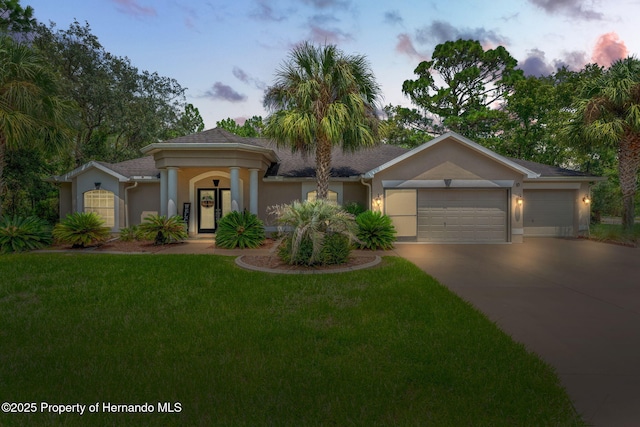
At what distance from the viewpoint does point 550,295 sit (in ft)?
21.4

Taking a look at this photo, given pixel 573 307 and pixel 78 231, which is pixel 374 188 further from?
pixel 78 231

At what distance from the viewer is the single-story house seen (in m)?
14.0

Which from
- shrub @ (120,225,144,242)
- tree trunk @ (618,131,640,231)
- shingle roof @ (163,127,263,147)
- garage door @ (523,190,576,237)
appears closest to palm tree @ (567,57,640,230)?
tree trunk @ (618,131,640,231)

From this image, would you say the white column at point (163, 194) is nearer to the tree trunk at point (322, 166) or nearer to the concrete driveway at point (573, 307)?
the tree trunk at point (322, 166)

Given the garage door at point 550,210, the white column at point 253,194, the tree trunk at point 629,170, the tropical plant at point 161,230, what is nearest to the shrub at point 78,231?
the tropical plant at point 161,230

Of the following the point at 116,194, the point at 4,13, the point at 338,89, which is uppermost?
the point at 4,13

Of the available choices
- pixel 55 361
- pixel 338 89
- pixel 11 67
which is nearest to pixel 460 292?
pixel 55 361

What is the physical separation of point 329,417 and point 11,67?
14827mm

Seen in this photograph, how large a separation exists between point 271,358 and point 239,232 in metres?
8.99

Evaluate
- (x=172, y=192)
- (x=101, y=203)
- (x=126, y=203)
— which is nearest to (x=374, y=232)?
(x=172, y=192)

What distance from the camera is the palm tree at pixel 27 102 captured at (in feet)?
36.2

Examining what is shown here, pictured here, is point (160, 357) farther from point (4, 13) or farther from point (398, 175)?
point (4, 13)

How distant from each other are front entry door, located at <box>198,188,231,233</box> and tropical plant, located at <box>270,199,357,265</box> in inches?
316

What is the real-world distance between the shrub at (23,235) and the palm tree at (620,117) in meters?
21.8
